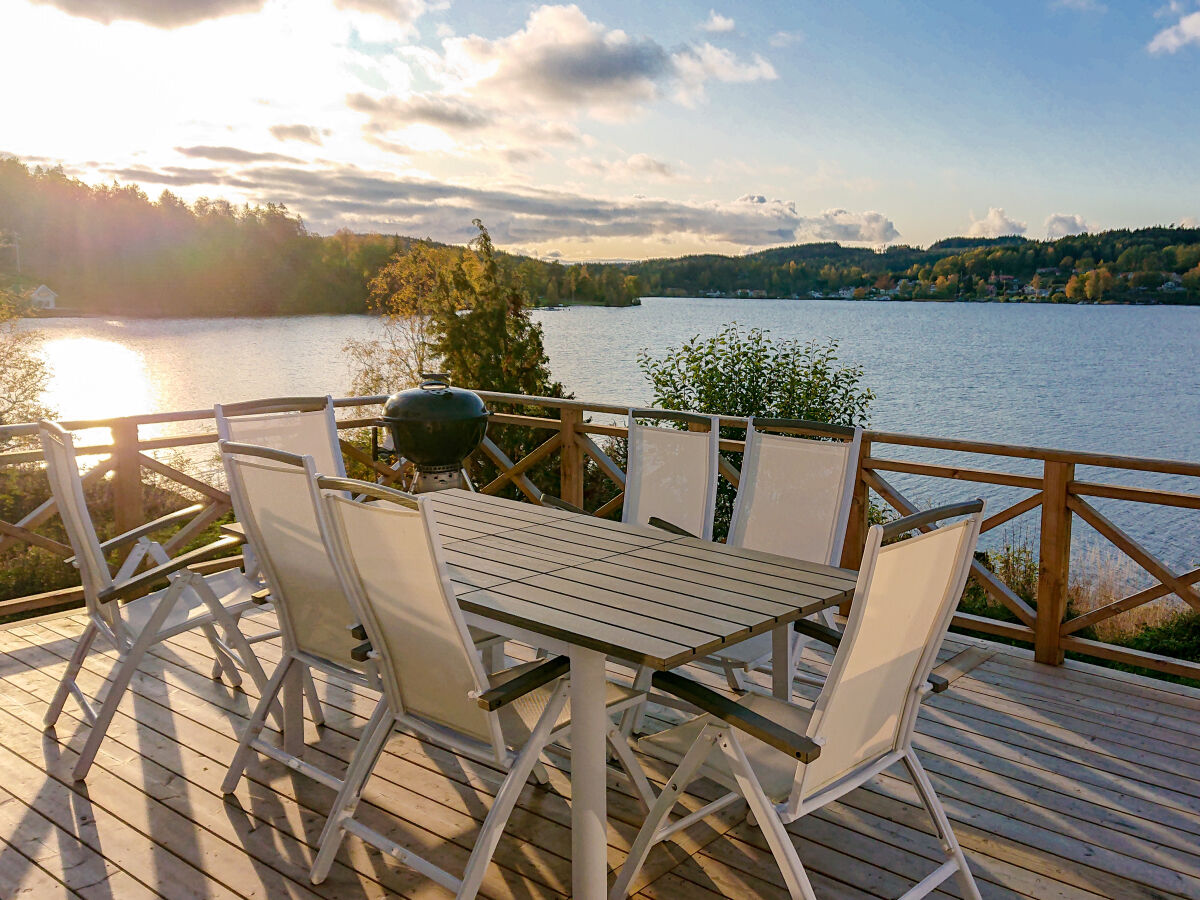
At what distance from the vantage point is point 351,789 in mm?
2297

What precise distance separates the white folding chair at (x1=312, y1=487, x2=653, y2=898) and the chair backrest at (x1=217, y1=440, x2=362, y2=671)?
8.7 inches

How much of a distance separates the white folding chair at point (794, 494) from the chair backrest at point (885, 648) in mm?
899

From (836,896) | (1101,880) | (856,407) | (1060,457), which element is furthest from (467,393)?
(856,407)

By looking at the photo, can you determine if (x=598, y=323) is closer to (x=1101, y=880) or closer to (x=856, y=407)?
Answer: (x=856, y=407)

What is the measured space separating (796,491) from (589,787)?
155cm

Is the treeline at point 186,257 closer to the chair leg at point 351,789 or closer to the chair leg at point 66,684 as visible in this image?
the chair leg at point 66,684

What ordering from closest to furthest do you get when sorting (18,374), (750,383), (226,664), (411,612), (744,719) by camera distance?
1. (744,719)
2. (411,612)
3. (226,664)
4. (750,383)
5. (18,374)

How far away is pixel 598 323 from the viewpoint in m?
22.3

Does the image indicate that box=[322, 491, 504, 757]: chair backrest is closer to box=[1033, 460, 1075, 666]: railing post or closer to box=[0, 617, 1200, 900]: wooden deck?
box=[0, 617, 1200, 900]: wooden deck

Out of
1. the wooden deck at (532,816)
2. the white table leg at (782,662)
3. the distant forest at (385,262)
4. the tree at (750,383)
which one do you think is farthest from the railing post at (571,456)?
the distant forest at (385,262)

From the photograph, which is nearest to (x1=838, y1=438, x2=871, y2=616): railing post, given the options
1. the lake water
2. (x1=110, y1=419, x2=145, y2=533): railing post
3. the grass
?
the grass

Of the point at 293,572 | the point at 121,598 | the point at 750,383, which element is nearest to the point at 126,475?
the point at 121,598

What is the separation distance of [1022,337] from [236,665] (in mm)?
39769

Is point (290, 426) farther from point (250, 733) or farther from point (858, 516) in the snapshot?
point (858, 516)
